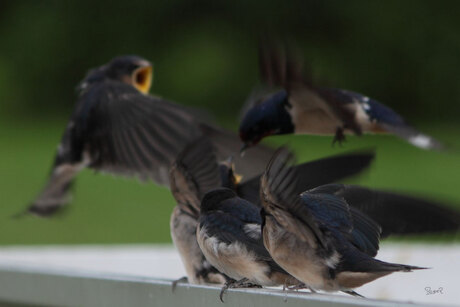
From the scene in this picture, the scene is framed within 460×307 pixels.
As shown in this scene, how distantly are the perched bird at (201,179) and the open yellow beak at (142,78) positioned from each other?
0.72m

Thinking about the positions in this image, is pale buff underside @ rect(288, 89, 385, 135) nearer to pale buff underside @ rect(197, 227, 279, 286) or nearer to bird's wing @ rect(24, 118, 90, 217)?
pale buff underside @ rect(197, 227, 279, 286)

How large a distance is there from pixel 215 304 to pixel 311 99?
0.51 metres

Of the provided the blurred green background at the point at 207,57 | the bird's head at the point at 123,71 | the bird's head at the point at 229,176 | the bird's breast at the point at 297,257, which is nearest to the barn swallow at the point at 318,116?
the bird's head at the point at 229,176

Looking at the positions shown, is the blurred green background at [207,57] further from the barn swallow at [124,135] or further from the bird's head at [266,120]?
the bird's head at [266,120]

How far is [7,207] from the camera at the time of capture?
8.30m

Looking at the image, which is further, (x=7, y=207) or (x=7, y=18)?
(x=7, y=18)

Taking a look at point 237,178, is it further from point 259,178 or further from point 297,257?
point 297,257

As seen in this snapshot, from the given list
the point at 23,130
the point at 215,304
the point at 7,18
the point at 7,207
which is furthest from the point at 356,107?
the point at 7,18

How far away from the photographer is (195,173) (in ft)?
7.13

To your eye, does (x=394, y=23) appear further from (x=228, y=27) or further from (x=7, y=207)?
(x=7, y=207)

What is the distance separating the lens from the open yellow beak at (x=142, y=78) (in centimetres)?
294

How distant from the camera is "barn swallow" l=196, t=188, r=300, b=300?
1.89 meters

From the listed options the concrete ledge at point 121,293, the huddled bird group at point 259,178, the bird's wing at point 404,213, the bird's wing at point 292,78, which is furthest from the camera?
the bird's wing at point 404,213

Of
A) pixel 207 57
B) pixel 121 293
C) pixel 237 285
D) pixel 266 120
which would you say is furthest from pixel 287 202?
pixel 207 57
